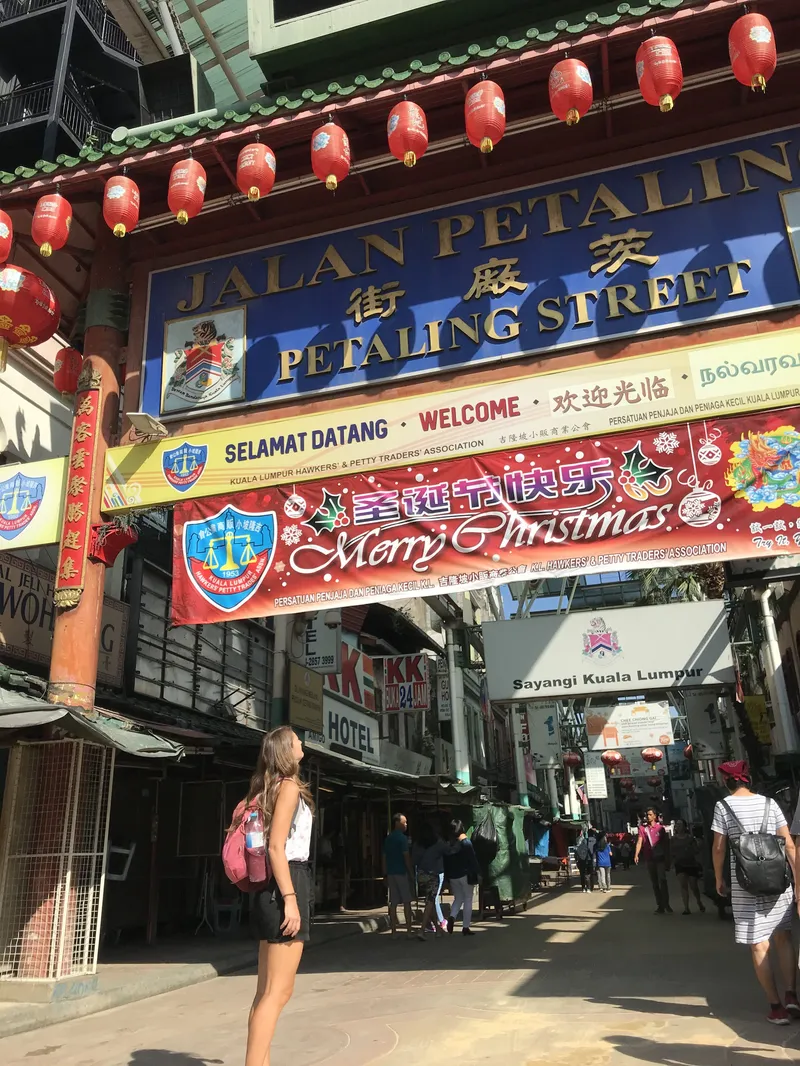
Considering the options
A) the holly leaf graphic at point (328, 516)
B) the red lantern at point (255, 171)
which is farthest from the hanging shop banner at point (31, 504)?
the red lantern at point (255, 171)

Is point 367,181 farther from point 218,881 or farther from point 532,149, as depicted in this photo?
point 218,881

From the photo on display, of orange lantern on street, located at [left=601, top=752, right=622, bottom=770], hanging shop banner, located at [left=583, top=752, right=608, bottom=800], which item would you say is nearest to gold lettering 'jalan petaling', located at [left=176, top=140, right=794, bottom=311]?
hanging shop banner, located at [left=583, top=752, right=608, bottom=800]

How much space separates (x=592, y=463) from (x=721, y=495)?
1.25m

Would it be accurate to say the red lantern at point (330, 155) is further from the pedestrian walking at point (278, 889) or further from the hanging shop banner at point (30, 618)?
the hanging shop banner at point (30, 618)

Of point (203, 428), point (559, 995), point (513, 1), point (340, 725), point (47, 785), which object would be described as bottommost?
point (559, 995)

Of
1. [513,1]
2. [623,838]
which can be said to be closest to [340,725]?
[513,1]

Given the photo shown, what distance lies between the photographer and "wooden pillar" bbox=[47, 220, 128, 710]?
894 cm

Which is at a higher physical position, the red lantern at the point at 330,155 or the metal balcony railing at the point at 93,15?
the metal balcony railing at the point at 93,15

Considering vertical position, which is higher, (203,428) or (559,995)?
(203,428)

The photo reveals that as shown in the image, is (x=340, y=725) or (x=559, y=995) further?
(x=340, y=725)

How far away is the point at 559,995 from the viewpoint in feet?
23.2

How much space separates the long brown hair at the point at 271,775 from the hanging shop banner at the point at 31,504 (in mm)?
5737

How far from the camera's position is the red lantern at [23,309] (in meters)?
9.29

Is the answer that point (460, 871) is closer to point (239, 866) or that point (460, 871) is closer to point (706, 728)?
point (706, 728)
